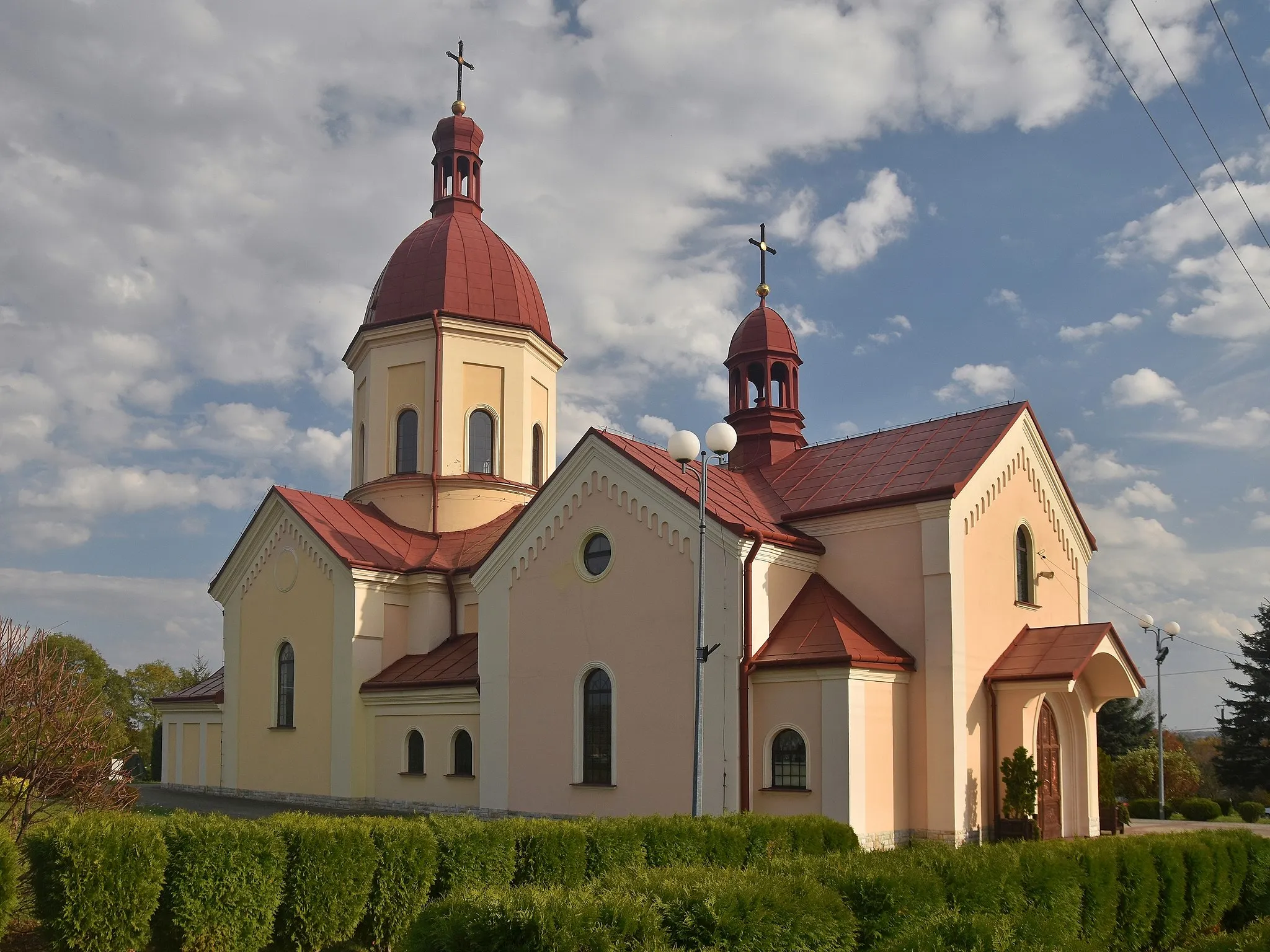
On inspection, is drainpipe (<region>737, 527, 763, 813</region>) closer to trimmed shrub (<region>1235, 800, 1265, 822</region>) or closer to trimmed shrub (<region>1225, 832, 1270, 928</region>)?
trimmed shrub (<region>1225, 832, 1270, 928</region>)

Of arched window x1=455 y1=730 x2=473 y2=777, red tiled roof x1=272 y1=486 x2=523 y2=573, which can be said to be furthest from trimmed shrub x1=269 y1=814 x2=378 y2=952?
red tiled roof x1=272 y1=486 x2=523 y2=573

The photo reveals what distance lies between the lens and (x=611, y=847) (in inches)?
469

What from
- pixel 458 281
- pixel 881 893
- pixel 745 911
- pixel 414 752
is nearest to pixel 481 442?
pixel 458 281

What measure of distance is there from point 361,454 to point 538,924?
2564cm

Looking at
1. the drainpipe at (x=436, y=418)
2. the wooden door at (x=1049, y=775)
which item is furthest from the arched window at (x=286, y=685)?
the wooden door at (x=1049, y=775)

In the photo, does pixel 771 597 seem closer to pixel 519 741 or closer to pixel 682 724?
pixel 682 724

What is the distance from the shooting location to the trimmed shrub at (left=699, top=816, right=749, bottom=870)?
12.4 metres

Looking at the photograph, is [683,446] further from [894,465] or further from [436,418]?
[436,418]

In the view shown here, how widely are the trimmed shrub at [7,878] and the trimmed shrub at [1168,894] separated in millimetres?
11629

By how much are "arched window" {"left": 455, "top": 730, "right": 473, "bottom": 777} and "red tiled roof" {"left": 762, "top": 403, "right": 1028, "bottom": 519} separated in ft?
28.2

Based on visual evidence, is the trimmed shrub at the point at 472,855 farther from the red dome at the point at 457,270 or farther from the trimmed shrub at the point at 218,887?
the red dome at the point at 457,270

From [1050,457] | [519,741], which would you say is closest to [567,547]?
[519,741]

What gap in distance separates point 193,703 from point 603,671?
15618 mm

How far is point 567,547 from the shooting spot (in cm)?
2214
